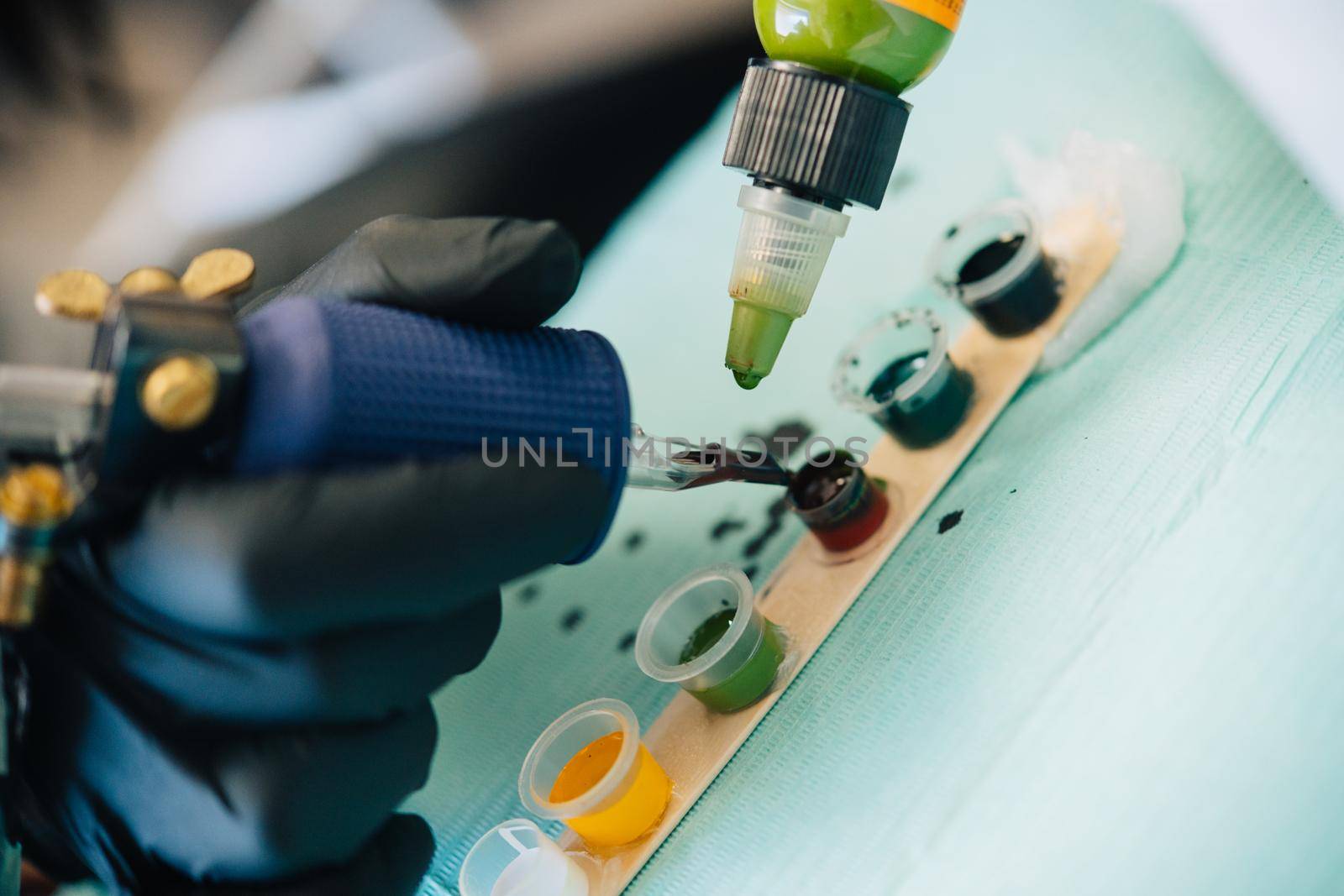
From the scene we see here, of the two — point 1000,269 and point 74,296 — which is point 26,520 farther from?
point 1000,269

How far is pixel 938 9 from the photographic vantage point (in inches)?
17.2

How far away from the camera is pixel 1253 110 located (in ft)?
1.90

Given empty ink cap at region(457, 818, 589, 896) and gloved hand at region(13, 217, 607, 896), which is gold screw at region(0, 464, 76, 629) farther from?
empty ink cap at region(457, 818, 589, 896)

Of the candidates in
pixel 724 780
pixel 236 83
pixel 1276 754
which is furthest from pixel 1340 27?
pixel 236 83

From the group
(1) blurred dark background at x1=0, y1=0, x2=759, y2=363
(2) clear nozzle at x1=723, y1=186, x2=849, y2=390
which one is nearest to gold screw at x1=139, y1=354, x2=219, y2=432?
(2) clear nozzle at x1=723, y1=186, x2=849, y2=390

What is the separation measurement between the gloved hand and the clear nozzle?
10cm

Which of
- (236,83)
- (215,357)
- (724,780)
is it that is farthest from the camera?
(236,83)

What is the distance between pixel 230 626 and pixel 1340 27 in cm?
51

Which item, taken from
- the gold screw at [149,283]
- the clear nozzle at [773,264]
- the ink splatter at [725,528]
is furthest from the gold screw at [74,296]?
the ink splatter at [725,528]

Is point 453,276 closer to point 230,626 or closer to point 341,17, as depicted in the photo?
point 230,626

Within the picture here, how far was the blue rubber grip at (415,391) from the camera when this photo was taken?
1.13ft

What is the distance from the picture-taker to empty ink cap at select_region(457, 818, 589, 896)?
1.57ft

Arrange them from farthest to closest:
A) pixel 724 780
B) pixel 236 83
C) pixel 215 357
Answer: pixel 236 83 → pixel 724 780 → pixel 215 357

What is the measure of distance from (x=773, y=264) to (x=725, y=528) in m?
0.21
